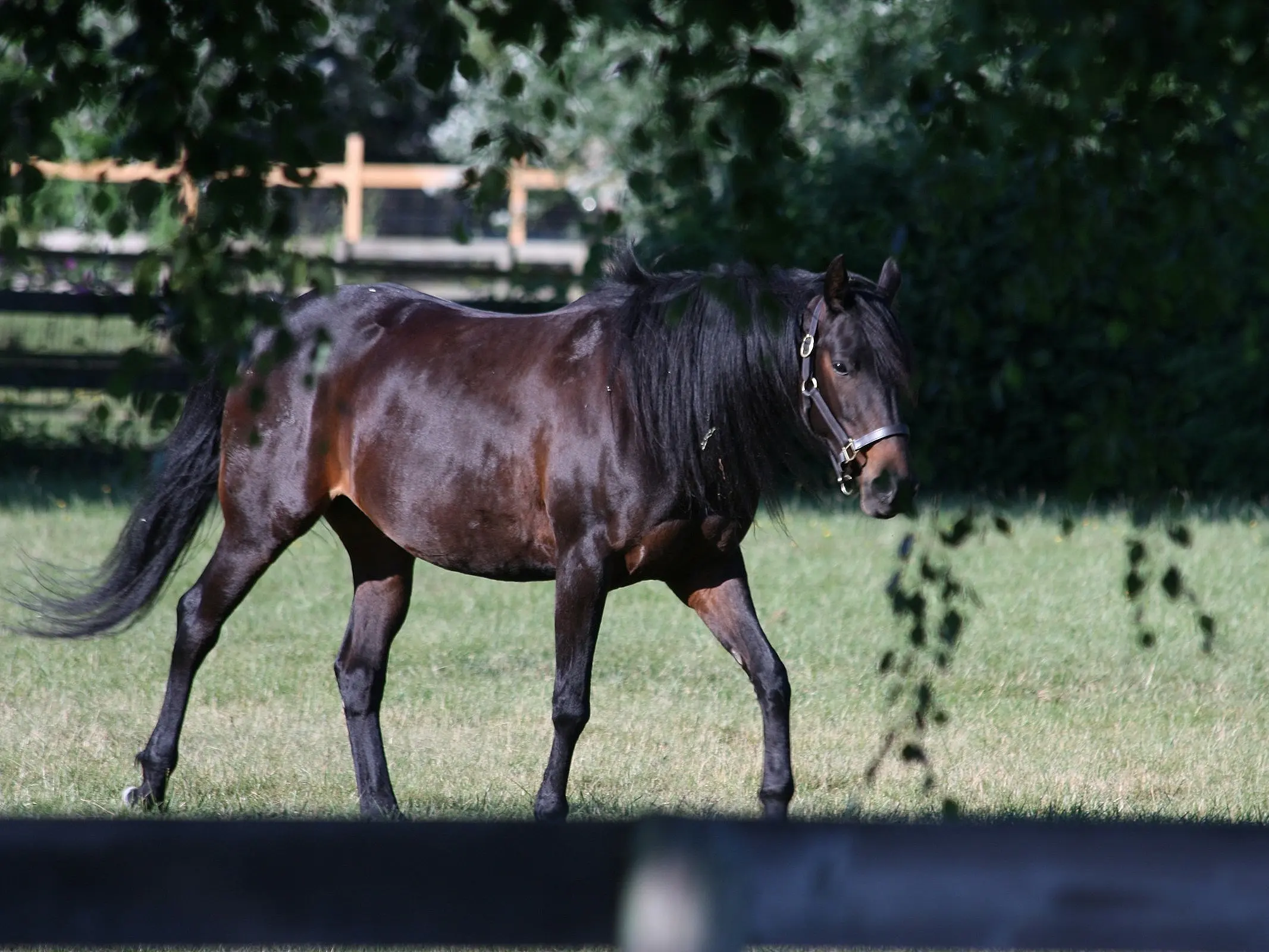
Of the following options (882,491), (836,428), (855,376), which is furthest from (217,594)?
(882,491)

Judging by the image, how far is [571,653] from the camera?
5.14 m

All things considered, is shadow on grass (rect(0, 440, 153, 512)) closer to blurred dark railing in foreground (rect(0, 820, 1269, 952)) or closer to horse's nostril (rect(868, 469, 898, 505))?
horse's nostril (rect(868, 469, 898, 505))

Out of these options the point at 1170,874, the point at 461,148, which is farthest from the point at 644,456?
the point at 461,148

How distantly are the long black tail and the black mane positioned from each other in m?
1.90

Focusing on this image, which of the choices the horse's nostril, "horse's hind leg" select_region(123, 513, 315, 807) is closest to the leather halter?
the horse's nostril

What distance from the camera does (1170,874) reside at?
1.86 metres

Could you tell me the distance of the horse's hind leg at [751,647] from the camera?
16.7ft

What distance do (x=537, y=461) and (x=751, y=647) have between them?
36.7 inches

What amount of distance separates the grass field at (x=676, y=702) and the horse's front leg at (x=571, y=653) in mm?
361

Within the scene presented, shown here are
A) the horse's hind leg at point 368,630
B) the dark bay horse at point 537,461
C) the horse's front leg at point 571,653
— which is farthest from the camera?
the horse's hind leg at point 368,630

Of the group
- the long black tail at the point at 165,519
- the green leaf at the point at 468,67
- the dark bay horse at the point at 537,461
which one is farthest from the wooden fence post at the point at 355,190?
the green leaf at the point at 468,67

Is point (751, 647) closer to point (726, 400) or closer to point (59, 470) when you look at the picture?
point (726, 400)

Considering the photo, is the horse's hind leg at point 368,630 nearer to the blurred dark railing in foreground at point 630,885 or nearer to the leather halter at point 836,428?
the leather halter at point 836,428

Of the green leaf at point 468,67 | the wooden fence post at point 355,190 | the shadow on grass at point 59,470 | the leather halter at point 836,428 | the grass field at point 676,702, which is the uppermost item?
the wooden fence post at point 355,190
